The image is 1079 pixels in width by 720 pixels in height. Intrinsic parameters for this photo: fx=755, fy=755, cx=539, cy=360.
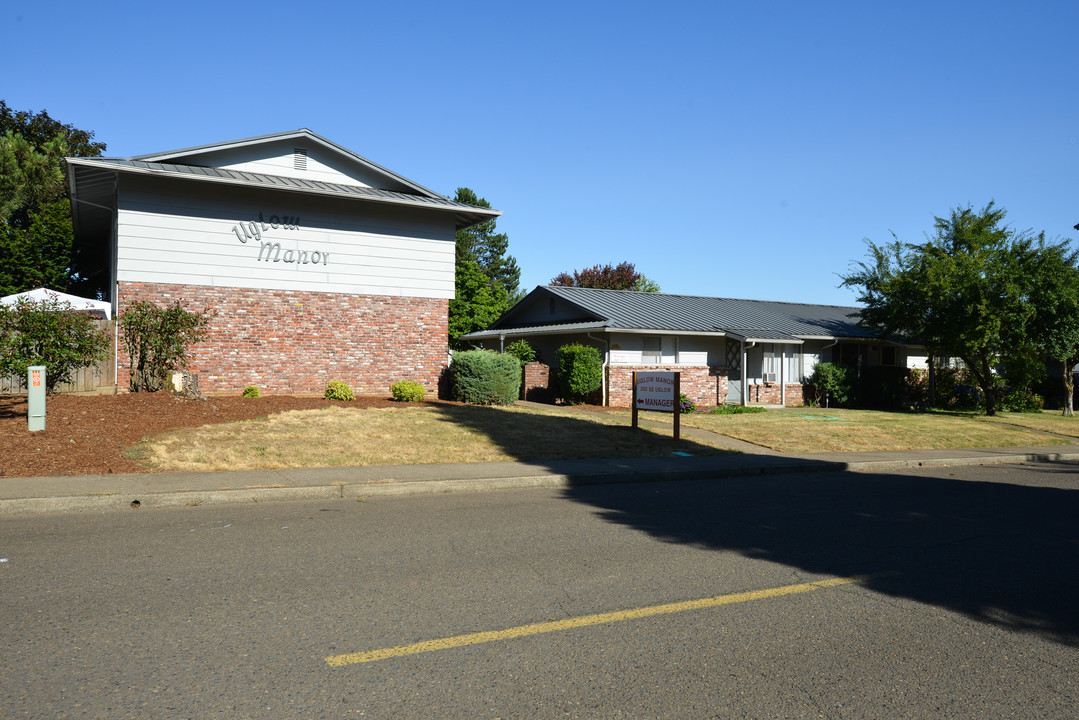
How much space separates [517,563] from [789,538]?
9.37ft

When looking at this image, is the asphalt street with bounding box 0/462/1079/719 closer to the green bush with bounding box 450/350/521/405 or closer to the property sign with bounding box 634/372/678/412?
the property sign with bounding box 634/372/678/412

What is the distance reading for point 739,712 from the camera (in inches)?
143

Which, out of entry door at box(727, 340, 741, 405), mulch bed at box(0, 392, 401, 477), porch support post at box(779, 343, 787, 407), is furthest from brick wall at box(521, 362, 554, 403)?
porch support post at box(779, 343, 787, 407)

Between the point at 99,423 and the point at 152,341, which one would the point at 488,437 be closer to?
the point at 99,423

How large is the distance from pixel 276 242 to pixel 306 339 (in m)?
2.68

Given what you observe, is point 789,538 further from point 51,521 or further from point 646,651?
point 51,521

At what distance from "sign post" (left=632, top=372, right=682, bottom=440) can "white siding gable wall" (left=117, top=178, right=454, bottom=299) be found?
7926 millimetres

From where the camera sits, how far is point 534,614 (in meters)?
Result: 4.94

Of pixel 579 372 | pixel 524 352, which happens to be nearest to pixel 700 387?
pixel 579 372

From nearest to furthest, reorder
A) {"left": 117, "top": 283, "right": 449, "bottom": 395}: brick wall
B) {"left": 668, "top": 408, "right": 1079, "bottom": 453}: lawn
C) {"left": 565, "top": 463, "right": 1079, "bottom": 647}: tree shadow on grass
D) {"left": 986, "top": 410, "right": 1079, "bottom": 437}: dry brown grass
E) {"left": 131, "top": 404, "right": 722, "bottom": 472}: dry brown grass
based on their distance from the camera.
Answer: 1. {"left": 565, "top": 463, "right": 1079, "bottom": 647}: tree shadow on grass
2. {"left": 131, "top": 404, "right": 722, "bottom": 472}: dry brown grass
3. {"left": 668, "top": 408, "right": 1079, "bottom": 453}: lawn
4. {"left": 117, "top": 283, "right": 449, "bottom": 395}: brick wall
5. {"left": 986, "top": 410, "right": 1079, "bottom": 437}: dry brown grass

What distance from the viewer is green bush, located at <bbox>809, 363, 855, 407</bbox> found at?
2864 cm

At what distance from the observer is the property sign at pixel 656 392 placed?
50.0 ft

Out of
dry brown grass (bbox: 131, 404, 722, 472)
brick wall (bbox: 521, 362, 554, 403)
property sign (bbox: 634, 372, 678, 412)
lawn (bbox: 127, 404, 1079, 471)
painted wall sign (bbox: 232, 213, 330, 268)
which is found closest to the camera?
dry brown grass (bbox: 131, 404, 722, 472)

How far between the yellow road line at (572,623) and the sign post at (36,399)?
9.60m
